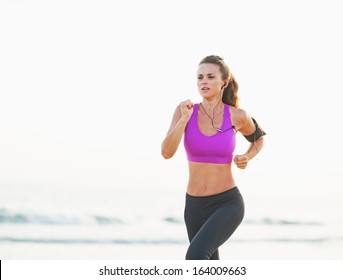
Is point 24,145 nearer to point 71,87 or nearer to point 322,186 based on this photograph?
point 71,87

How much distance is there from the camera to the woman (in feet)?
17.0

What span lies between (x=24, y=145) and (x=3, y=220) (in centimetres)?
1260

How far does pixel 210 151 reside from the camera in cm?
529

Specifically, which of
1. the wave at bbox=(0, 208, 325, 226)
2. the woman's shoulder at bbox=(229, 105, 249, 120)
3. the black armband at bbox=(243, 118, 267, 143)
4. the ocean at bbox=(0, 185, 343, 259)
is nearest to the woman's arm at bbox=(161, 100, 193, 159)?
the woman's shoulder at bbox=(229, 105, 249, 120)

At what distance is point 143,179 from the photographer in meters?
26.9

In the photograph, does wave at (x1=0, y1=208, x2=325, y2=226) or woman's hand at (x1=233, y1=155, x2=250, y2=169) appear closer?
woman's hand at (x1=233, y1=155, x2=250, y2=169)

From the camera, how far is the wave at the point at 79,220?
17984 mm

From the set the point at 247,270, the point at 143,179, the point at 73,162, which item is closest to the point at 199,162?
the point at 247,270

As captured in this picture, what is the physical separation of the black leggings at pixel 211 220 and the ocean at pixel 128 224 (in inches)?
248

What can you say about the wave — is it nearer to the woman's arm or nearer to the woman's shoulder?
the woman's shoulder

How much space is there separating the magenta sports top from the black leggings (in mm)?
268


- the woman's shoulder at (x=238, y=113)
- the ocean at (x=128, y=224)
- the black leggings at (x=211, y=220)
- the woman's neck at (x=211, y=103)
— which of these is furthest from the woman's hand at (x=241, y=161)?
the ocean at (x=128, y=224)

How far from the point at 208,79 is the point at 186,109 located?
32cm

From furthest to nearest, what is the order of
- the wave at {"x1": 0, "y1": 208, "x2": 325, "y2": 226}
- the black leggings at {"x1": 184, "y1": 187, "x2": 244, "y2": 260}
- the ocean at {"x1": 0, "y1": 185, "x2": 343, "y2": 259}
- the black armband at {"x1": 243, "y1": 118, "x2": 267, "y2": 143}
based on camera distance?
1. the wave at {"x1": 0, "y1": 208, "x2": 325, "y2": 226}
2. the ocean at {"x1": 0, "y1": 185, "x2": 343, "y2": 259}
3. the black armband at {"x1": 243, "y1": 118, "x2": 267, "y2": 143}
4. the black leggings at {"x1": 184, "y1": 187, "x2": 244, "y2": 260}
